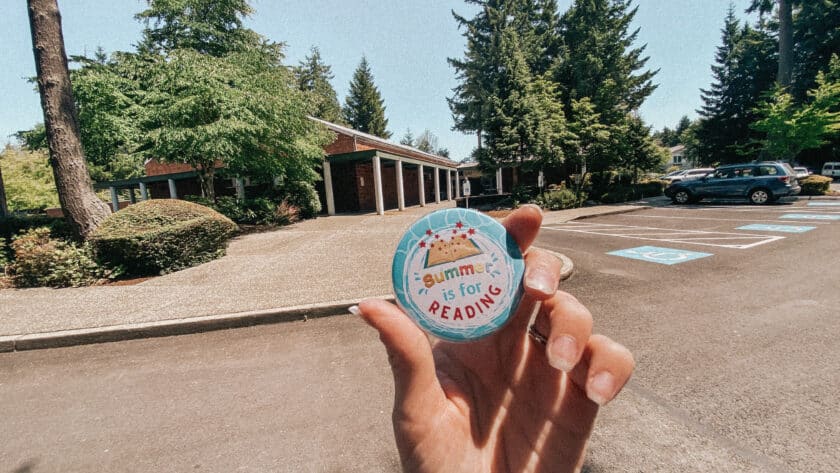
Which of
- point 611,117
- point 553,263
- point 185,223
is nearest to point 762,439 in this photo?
point 553,263

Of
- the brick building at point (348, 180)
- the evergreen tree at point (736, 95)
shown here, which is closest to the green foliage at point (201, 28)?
the brick building at point (348, 180)

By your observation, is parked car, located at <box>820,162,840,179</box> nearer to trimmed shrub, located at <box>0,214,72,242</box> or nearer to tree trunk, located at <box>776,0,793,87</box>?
tree trunk, located at <box>776,0,793,87</box>

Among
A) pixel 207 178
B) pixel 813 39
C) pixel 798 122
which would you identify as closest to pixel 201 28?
pixel 207 178

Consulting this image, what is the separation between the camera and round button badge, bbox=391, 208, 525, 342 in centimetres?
143

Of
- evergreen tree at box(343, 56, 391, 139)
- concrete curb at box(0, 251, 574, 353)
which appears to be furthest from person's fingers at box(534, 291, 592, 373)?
evergreen tree at box(343, 56, 391, 139)

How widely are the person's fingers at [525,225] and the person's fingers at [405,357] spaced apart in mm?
601

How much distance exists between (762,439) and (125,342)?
258 inches

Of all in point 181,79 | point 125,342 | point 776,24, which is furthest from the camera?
point 776,24

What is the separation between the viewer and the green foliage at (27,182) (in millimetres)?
28500

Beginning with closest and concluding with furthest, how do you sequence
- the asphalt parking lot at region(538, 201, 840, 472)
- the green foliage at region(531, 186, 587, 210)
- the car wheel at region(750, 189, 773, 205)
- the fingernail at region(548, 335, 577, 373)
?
the fingernail at region(548, 335, 577, 373)
the asphalt parking lot at region(538, 201, 840, 472)
the car wheel at region(750, 189, 773, 205)
the green foliage at region(531, 186, 587, 210)

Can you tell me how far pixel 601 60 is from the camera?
26844mm

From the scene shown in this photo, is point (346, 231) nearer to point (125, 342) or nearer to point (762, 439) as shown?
point (125, 342)

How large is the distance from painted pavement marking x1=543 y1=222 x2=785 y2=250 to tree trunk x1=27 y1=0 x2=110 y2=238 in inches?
537

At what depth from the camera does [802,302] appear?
15.3 feet
